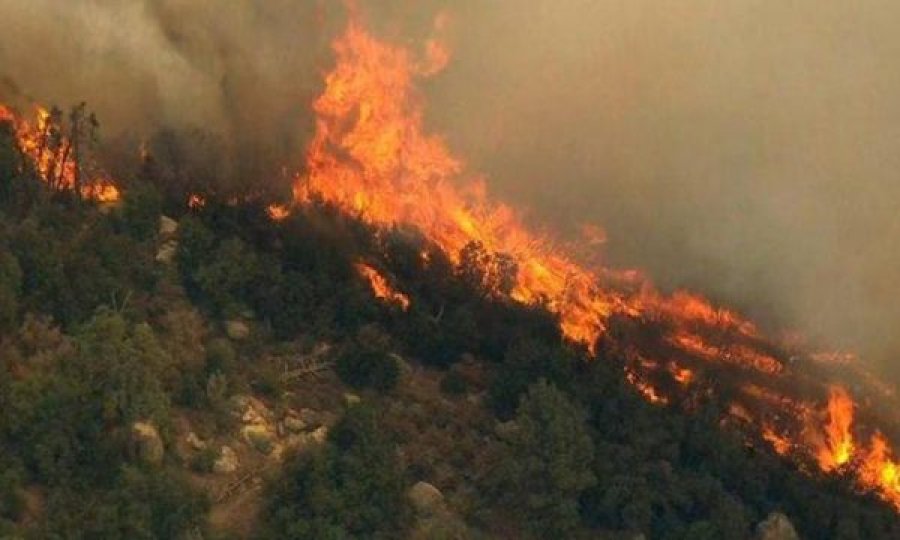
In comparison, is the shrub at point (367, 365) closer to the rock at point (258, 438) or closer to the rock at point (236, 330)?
the rock at point (236, 330)

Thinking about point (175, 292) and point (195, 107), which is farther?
point (195, 107)

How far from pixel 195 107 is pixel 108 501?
33138 millimetres

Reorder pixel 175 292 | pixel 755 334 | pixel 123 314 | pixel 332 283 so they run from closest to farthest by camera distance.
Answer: pixel 123 314 → pixel 175 292 → pixel 332 283 → pixel 755 334

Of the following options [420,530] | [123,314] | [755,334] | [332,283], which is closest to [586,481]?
[420,530]

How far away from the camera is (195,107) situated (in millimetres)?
78938

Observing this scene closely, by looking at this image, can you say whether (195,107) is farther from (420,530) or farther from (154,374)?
(420,530)

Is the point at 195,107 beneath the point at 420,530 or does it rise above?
above

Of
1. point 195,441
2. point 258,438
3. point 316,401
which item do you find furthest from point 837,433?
point 195,441

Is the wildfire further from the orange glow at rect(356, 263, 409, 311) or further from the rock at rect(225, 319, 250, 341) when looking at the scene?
the orange glow at rect(356, 263, 409, 311)

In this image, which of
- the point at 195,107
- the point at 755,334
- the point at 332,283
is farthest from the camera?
the point at 755,334

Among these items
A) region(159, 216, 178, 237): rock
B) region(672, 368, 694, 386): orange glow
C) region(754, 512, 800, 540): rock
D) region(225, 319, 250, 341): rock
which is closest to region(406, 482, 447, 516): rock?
region(225, 319, 250, 341): rock

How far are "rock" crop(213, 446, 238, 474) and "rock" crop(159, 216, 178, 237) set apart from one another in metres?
15.6

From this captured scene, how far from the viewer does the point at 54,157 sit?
2766 inches

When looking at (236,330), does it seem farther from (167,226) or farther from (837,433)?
(837,433)
